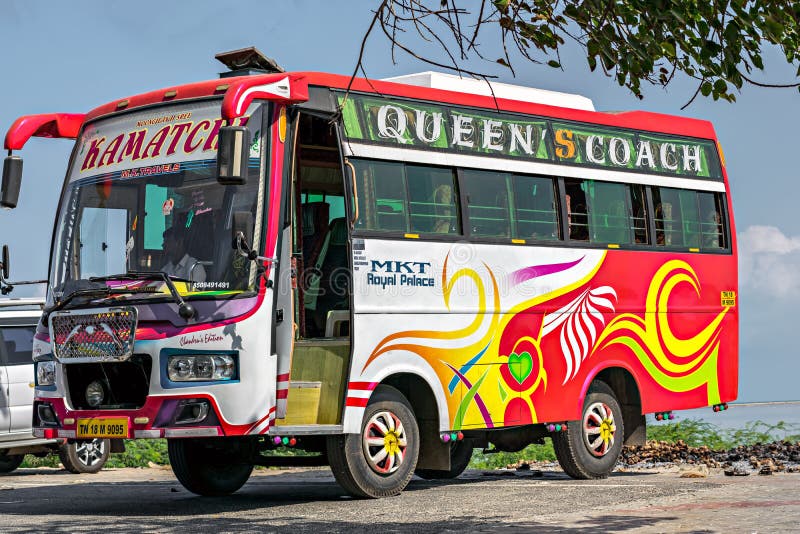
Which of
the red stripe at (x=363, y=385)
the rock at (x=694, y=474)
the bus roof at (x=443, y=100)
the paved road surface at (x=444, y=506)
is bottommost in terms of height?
the paved road surface at (x=444, y=506)

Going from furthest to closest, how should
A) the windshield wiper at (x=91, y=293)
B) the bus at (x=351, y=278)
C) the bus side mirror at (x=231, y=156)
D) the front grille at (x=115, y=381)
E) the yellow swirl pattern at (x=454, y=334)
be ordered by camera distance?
the yellow swirl pattern at (x=454, y=334)
the windshield wiper at (x=91, y=293)
the front grille at (x=115, y=381)
the bus at (x=351, y=278)
the bus side mirror at (x=231, y=156)

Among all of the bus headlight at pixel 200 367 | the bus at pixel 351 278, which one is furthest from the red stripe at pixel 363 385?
the bus headlight at pixel 200 367

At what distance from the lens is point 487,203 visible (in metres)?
14.8

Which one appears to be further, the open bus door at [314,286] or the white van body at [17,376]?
the white van body at [17,376]

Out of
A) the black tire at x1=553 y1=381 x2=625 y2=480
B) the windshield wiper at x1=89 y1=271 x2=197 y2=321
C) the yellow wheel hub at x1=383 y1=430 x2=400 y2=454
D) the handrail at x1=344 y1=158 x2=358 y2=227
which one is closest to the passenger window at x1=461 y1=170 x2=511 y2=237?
the handrail at x1=344 y1=158 x2=358 y2=227

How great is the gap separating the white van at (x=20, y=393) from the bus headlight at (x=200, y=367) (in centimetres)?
663

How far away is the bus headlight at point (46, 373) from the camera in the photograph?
43.9 feet

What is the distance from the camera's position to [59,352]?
1321 cm

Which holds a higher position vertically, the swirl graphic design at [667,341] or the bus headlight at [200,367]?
the swirl graphic design at [667,341]

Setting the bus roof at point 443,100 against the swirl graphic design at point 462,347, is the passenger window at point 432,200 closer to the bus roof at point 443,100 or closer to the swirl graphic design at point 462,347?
the swirl graphic design at point 462,347

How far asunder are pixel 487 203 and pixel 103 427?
464cm

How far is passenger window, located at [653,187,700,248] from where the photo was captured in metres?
17.2

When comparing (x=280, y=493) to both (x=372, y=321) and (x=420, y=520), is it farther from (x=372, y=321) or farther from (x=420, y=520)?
(x=420, y=520)

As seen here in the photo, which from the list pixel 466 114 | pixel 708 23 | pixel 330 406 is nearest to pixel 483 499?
pixel 330 406
